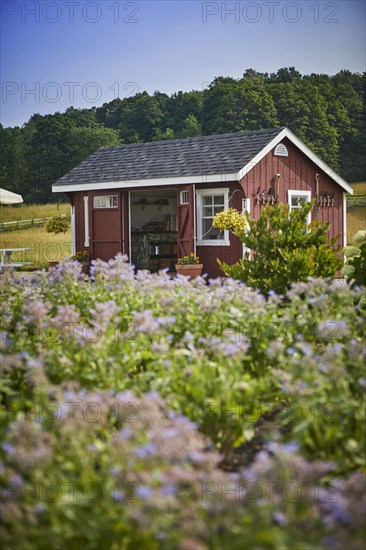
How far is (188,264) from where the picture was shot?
640 inches

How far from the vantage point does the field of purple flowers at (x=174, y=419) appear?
281cm

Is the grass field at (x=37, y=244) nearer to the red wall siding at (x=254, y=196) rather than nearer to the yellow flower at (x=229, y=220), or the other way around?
the red wall siding at (x=254, y=196)

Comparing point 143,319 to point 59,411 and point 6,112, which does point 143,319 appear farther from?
point 6,112

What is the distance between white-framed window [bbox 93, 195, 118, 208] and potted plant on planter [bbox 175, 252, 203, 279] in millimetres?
3358

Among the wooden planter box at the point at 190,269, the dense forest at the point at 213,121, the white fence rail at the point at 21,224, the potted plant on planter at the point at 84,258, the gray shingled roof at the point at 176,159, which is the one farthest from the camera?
the dense forest at the point at 213,121

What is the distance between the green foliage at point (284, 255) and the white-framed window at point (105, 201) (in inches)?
392

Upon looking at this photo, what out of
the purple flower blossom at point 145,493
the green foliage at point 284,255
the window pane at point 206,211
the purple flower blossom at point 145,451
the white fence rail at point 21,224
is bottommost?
the purple flower blossom at point 145,493

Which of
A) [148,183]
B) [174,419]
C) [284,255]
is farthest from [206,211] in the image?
[174,419]

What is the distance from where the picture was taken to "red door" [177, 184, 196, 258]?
16.9m

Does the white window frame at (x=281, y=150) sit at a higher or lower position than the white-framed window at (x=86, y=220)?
higher

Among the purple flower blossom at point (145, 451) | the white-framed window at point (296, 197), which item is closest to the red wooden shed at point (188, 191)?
the white-framed window at point (296, 197)

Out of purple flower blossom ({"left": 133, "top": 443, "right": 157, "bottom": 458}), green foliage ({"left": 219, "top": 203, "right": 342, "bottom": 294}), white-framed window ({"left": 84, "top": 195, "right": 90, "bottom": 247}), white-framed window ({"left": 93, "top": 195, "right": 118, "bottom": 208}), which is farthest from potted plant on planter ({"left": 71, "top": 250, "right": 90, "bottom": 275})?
purple flower blossom ({"left": 133, "top": 443, "right": 157, "bottom": 458})

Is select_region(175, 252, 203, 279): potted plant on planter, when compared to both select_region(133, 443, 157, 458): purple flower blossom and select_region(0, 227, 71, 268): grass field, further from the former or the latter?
select_region(133, 443, 157, 458): purple flower blossom

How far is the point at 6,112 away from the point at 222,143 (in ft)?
86.4
